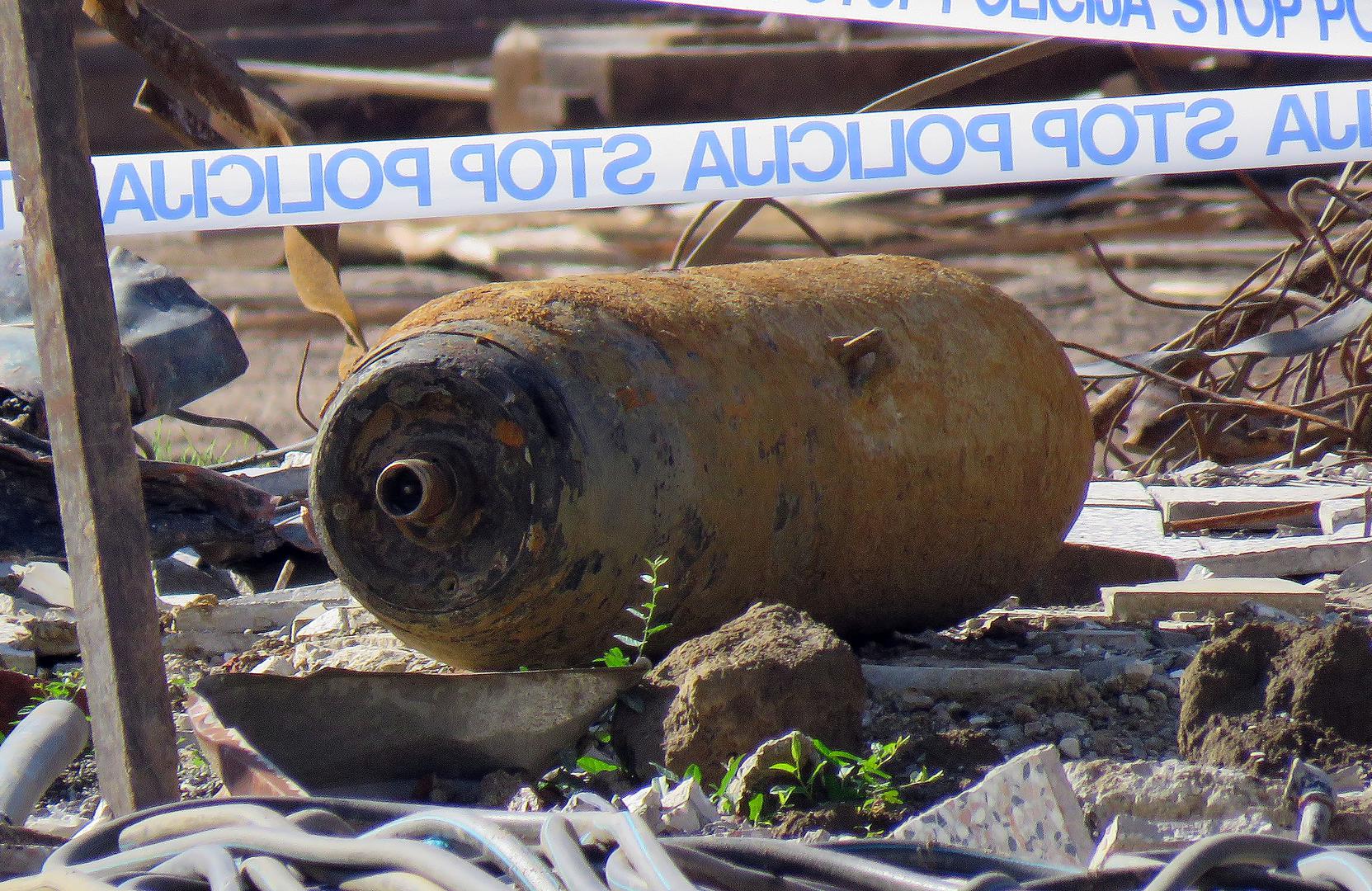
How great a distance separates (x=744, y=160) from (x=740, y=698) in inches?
→ 66.0

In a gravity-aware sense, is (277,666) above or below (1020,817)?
above

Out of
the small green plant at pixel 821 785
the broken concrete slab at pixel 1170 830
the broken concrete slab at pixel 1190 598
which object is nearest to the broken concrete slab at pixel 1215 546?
the broken concrete slab at pixel 1190 598

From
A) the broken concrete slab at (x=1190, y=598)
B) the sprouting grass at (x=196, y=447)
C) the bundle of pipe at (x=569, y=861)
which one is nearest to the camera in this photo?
the bundle of pipe at (x=569, y=861)

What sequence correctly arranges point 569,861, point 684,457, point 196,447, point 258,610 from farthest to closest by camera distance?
point 196,447 < point 258,610 < point 684,457 < point 569,861

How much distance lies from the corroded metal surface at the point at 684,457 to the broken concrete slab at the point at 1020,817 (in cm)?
84

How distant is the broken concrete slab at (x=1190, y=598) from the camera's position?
3.32m

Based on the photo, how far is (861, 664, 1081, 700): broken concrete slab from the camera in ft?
9.34

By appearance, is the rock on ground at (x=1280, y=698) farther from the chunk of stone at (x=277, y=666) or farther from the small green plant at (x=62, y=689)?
the small green plant at (x=62, y=689)

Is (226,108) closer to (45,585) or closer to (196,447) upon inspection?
(45,585)

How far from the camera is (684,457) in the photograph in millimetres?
2660

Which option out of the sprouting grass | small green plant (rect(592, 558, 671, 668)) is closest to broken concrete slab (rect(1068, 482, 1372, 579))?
small green plant (rect(592, 558, 671, 668))

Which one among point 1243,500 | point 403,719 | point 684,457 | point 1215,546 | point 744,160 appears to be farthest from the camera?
point 1243,500

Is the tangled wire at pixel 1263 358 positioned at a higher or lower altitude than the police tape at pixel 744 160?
lower

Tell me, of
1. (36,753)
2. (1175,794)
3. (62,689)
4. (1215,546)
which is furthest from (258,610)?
(1215,546)
